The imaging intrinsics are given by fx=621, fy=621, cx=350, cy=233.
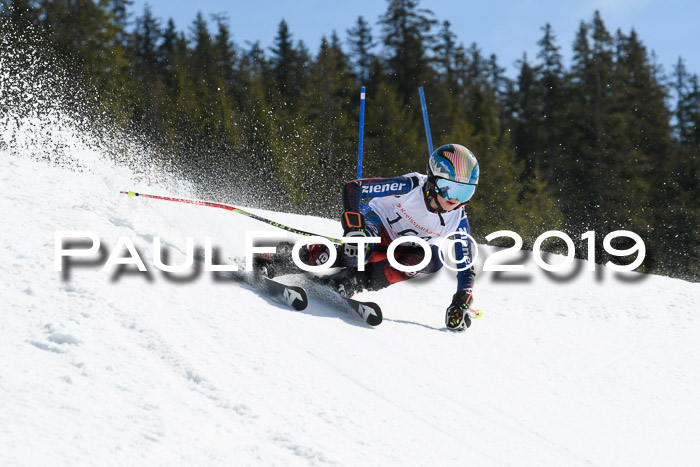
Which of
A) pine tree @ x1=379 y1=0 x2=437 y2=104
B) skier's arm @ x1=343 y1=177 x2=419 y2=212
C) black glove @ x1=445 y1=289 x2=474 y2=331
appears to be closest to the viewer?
black glove @ x1=445 y1=289 x2=474 y2=331

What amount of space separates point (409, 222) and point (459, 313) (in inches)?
33.6

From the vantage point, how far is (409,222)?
5.19 meters

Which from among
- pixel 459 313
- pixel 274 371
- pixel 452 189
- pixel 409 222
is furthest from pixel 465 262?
pixel 274 371

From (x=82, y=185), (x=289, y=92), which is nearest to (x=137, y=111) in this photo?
(x=289, y=92)

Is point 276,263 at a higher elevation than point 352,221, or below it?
below

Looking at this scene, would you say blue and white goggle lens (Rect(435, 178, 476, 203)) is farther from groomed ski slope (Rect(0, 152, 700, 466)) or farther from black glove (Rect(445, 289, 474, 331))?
groomed ski slope (Rect(0, 152, 700, 466))

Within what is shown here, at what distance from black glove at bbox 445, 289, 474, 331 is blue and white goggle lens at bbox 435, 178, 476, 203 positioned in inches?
30.9

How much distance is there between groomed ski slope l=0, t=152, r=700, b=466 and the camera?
2.29 meters

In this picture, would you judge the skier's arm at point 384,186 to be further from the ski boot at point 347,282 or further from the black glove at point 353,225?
the ski boot at point 347,282

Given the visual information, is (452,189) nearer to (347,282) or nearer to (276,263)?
(347,282)

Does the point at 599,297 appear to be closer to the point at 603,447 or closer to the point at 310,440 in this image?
the point at 603,447

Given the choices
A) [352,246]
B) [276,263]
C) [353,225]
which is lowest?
[276,263]

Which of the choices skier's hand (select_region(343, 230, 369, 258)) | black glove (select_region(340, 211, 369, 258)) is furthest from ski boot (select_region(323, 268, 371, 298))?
black glove (select_region(340, 211, 369, 258))

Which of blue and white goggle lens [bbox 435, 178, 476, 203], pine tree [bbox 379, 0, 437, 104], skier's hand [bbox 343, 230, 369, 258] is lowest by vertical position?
skier's hand [bbox 343, 230, 369, 258]
